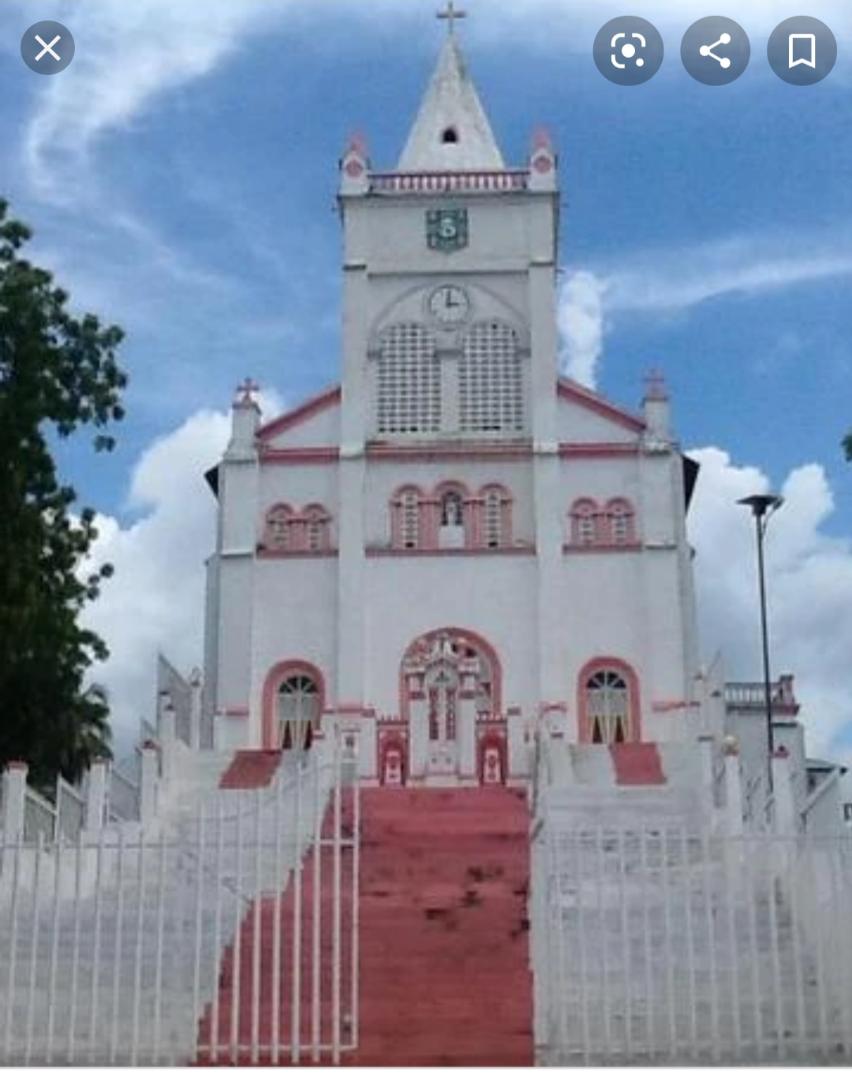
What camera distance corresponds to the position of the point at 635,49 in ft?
19.9

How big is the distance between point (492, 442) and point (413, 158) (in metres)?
6.41

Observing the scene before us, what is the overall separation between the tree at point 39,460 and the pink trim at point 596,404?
13189mm

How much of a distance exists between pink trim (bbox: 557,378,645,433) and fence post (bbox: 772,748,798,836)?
564 inches

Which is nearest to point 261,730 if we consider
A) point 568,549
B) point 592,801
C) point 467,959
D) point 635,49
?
point 568,549

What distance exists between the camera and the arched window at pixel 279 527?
29.7m

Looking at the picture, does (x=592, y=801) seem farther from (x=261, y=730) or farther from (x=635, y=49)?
(x=635, y=49)

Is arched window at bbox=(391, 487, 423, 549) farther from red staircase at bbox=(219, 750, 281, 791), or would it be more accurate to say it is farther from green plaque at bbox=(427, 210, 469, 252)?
red staircase at bbox=(219, 750, 281, 791)

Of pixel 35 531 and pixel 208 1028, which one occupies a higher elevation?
pixel 35 531

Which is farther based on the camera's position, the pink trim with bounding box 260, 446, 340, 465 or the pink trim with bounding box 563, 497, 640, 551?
the pink trim with bounding box 260, 446, 340, 465

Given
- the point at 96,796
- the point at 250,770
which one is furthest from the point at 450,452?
the point at 96,796

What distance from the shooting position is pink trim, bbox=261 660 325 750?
28.3 metres

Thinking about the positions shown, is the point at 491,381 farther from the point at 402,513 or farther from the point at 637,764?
the point at 637,764

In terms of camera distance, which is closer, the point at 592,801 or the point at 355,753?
the point at 592,801

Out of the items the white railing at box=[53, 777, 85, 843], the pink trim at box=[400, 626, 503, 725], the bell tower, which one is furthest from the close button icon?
the bell tower
